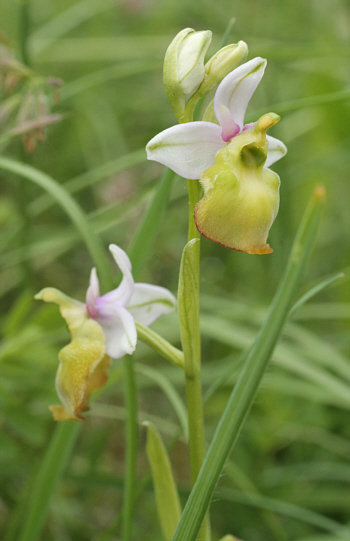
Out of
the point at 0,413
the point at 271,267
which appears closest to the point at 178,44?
the point at 0,413

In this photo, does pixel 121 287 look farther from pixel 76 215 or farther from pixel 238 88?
pixel 238 88

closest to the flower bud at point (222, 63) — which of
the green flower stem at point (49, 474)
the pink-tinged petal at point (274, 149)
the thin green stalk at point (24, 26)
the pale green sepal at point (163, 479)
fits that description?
the pink-tinged petal at point (274, 149)

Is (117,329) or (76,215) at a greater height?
(76,215)

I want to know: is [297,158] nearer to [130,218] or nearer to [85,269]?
[130,218]

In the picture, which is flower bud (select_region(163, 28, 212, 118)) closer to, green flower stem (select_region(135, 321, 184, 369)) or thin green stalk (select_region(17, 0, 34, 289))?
green flower stem (select_region(135, 321, 184, 369))

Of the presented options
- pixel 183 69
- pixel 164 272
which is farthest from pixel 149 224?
pixel 164 272

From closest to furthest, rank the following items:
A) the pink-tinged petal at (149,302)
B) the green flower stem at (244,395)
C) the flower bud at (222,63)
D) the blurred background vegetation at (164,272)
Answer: the green flower stem at (244,395) → the flower bud at (222,63) → the pink-tinged petal at (149,302) → the blurred background vegetation at (164,272)

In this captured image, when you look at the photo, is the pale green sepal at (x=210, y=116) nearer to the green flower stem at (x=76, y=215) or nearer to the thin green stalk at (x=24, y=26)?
the green flower stem at (x=76, y=215)
